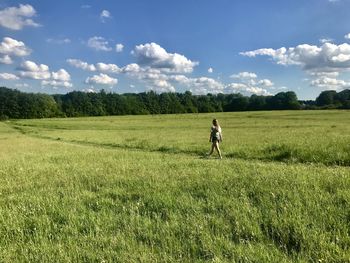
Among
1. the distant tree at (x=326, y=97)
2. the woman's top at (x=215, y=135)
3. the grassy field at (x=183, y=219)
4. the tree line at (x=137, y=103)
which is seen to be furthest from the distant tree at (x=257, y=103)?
the grassy field at (x=183, y=219)

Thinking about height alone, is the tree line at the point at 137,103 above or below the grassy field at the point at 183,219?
above

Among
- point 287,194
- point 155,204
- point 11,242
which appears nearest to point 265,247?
point 287,194

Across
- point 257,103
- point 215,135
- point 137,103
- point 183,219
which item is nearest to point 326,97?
point 257,103

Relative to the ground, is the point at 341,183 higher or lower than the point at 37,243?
higher

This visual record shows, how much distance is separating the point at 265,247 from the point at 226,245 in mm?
613

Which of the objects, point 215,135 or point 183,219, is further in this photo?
point 215,135

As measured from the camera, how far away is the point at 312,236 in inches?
229

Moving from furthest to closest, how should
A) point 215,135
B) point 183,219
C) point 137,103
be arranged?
point 137,103 → point 215,135 → point 183,219

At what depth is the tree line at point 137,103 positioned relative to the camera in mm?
141250

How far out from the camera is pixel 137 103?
6880 inches

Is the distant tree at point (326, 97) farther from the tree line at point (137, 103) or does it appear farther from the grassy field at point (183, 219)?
the grassy field at point (183, 219)

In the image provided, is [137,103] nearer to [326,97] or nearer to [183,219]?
[326,97]

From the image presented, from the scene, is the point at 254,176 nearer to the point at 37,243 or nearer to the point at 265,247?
the point at 265,247

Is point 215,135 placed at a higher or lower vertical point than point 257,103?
lower
